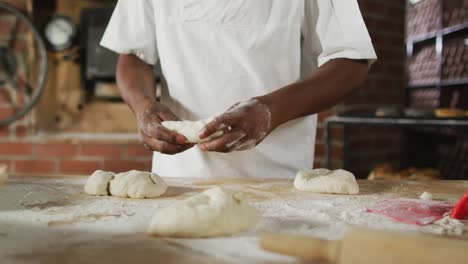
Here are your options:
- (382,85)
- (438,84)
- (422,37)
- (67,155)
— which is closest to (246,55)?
(67,155)

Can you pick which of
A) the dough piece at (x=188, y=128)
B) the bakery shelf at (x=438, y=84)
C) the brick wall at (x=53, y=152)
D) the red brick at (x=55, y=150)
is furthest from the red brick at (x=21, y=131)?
the bakery shelf at (x=438, y=84)

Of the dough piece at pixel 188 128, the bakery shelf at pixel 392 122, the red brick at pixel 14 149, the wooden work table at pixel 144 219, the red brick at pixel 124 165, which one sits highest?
the bakery shelf at pixel 392 122

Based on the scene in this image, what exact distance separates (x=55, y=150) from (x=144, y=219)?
2069mm

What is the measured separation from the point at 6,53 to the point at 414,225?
8.23ft

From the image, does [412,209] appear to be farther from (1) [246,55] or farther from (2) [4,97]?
(2) [4,97]

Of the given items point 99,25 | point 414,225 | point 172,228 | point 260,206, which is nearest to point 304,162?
→ point 260,206

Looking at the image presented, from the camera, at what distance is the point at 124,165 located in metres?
2.67

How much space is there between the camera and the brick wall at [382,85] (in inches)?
119

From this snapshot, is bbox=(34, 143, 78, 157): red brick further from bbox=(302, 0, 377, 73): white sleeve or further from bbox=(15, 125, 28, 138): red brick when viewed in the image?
bbox=(302, 0, 377, 73): white sleeve

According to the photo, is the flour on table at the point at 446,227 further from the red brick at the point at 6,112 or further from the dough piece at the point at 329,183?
the red brick at the point at 6,112

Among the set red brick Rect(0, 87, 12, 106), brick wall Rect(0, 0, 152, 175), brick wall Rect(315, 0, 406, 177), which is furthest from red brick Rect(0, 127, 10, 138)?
brick wall Rect(315, 0, 406, 177)

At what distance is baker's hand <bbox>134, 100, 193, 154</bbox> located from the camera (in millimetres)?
1047

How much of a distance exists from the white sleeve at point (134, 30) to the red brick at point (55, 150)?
4.72 ft

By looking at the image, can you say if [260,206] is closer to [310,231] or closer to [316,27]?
[310,231]
